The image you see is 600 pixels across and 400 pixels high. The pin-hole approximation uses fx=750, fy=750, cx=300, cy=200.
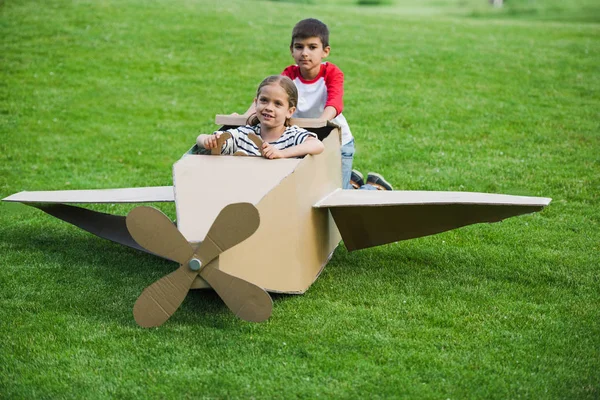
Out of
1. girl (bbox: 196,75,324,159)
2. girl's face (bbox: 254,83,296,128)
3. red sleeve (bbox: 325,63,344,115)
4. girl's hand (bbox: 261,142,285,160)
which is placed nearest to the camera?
girl's hand (bbox: 261,142,285,160)

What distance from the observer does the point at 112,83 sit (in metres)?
12.1

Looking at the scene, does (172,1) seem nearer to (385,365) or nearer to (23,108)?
(23,108)

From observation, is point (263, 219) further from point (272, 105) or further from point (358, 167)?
point (358, 167)

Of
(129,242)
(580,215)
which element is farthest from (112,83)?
(580,215)

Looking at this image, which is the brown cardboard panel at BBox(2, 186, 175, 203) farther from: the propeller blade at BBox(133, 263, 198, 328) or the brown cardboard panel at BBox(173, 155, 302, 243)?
the propeller blade at BBox(133, 263, 198, 328)

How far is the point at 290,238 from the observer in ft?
15.7

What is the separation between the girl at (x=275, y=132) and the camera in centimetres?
516

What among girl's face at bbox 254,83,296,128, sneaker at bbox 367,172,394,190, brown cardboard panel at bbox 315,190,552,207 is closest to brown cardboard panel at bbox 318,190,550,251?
brown cardboard panel at bbox 315,190,552,207

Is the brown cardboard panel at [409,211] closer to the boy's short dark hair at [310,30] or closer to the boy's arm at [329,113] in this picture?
the boy's arm at [329,113]

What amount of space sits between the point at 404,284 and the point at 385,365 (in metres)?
1.25

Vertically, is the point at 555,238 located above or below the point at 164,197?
below

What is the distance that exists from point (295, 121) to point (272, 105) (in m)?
0.41

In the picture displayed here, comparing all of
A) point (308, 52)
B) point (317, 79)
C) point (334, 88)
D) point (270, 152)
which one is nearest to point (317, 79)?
point (317, 79)

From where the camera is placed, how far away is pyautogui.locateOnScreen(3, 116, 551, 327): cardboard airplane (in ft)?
14.0
